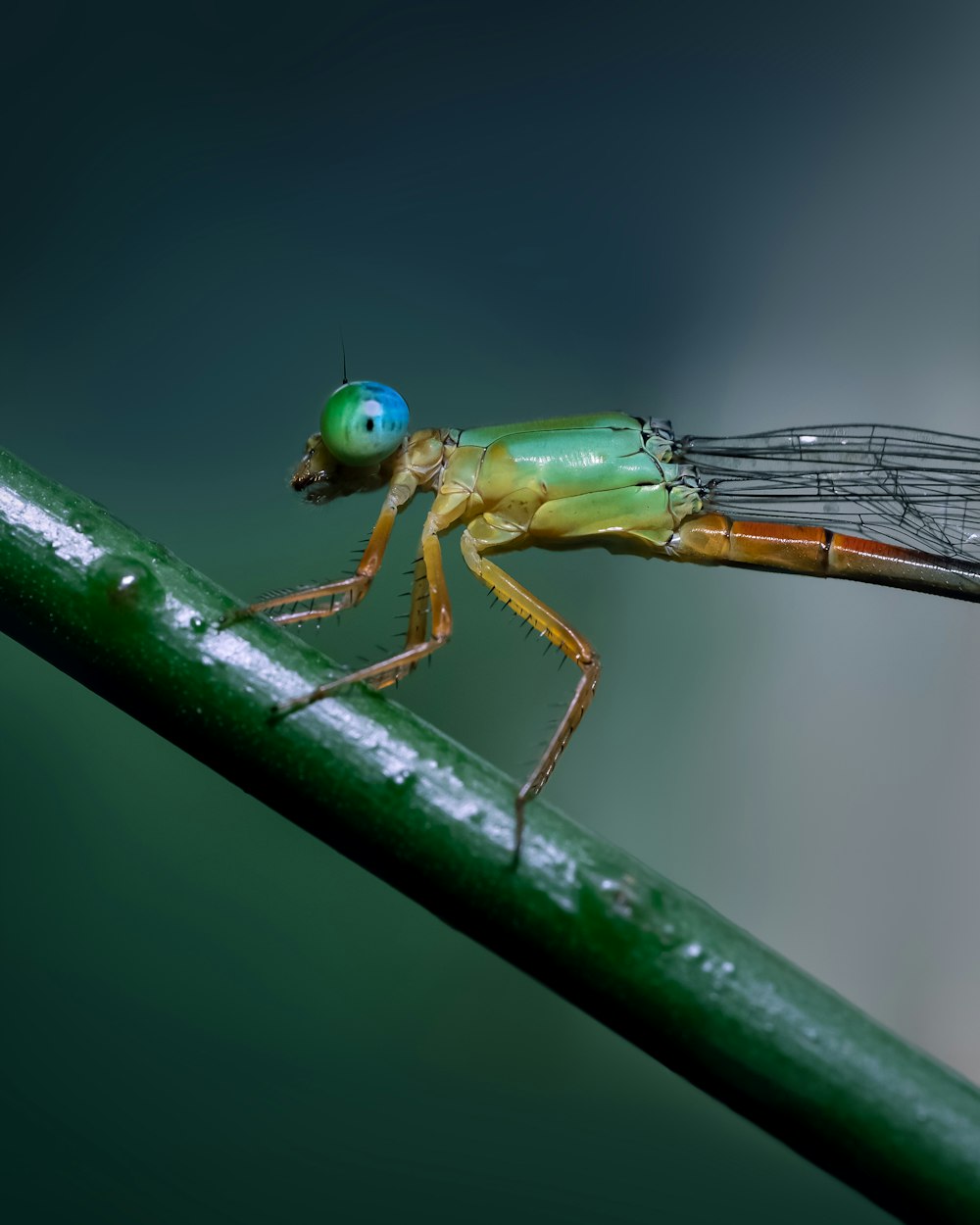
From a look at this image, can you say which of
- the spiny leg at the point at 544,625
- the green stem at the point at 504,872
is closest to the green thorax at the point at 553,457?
the spiny leg at the point at 544,625

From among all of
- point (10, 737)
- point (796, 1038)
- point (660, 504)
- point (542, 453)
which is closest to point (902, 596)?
point (660, 504)

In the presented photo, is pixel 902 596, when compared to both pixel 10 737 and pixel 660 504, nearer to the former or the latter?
pixel 660 504

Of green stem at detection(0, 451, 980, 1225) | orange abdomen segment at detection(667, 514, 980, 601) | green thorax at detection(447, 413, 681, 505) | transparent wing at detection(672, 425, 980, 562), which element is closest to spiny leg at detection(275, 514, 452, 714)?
green thorax at detection(447, 413, 681, 505)

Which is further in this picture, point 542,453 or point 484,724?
point 484,724

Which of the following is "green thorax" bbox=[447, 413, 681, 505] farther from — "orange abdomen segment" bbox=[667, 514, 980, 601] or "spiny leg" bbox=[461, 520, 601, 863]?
"orange abdomen segment" bbox=[667, 514, 980, 601]

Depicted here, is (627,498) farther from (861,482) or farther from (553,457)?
(861,482)

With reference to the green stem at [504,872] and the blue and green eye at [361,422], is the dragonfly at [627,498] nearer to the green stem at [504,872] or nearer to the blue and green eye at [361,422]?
the blue and green eye at [361,422]

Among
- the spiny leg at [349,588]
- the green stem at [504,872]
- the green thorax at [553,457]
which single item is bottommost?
the green stem at [504,872]

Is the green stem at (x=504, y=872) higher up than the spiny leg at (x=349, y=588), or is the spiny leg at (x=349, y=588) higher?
the spiny leg at (x=349, y=588)
